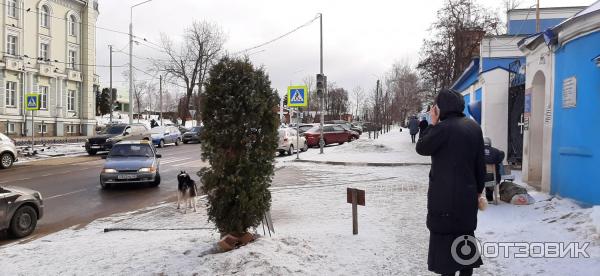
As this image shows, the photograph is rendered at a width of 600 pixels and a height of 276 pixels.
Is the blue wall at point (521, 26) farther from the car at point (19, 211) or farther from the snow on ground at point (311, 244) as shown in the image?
the car at point (19, 211)

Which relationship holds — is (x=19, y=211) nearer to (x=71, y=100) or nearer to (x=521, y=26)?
(x=521, y=26)

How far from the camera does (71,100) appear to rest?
42.4m

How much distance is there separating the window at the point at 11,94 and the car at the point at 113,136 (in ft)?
44.9

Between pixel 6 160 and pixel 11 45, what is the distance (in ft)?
73.2

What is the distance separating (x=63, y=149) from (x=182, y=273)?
2630cm

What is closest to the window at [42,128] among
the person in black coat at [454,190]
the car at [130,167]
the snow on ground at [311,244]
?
the car at [130,167]

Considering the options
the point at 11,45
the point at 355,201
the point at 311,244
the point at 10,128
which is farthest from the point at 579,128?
the point at 11,45

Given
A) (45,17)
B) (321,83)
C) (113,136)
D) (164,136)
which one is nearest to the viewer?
(321,83)

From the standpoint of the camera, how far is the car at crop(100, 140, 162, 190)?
498 inches

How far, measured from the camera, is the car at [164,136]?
1292 inches

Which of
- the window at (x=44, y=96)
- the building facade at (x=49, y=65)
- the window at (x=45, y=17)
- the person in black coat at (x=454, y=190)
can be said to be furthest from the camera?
the window at (x=44, y=96)

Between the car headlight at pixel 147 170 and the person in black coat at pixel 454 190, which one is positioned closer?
the person in black coat at pixel 454 190

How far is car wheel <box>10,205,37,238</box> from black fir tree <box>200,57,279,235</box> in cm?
450

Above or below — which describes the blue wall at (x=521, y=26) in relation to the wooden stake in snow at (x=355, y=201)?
above
